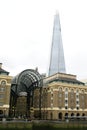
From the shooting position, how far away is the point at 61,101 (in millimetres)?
92812

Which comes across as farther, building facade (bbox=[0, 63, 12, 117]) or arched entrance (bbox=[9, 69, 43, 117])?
arched entrance (bbox=[9, 69, 43, 117])

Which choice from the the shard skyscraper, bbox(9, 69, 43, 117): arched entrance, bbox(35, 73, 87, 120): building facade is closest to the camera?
bbox(35, 73, 87, 120): building facade

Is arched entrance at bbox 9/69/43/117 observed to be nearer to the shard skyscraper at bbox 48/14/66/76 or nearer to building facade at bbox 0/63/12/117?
building facade at bbox 0/63/12/117

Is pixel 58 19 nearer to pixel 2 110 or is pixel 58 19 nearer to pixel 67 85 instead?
pixel 67 85

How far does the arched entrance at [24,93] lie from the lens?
97375 millimetres

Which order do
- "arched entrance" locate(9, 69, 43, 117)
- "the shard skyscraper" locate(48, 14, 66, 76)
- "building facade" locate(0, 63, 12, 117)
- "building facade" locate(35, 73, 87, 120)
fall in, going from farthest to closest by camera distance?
"the shard skyscraper" locate(48, 14, 66, 76) < "arched entrance" locate(9, 69, 43, 117) < "building facade" locate(35, 73, 87, 120) < "building facade" locate(0, 63, 12, 117)

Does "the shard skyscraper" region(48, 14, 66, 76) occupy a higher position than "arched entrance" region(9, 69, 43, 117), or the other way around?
"the shard skyscraper" region(48, 14, 66, 76)

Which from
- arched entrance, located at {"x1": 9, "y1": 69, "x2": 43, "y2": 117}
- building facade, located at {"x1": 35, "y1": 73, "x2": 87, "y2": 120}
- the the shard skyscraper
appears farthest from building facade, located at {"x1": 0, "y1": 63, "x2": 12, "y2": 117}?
the the shard skyscraper

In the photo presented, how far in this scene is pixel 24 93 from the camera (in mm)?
101688

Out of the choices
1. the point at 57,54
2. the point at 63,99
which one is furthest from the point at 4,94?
the point at 57,54

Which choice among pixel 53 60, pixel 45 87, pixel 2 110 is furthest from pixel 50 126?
pixel 53 60

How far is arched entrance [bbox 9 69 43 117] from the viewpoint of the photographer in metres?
97.4

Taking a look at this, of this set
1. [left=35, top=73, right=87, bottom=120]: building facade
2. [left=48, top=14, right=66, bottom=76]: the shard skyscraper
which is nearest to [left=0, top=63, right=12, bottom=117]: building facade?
[left=35, top=73, right=87, bottom=120]: building facade

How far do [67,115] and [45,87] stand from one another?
17.2 metres
